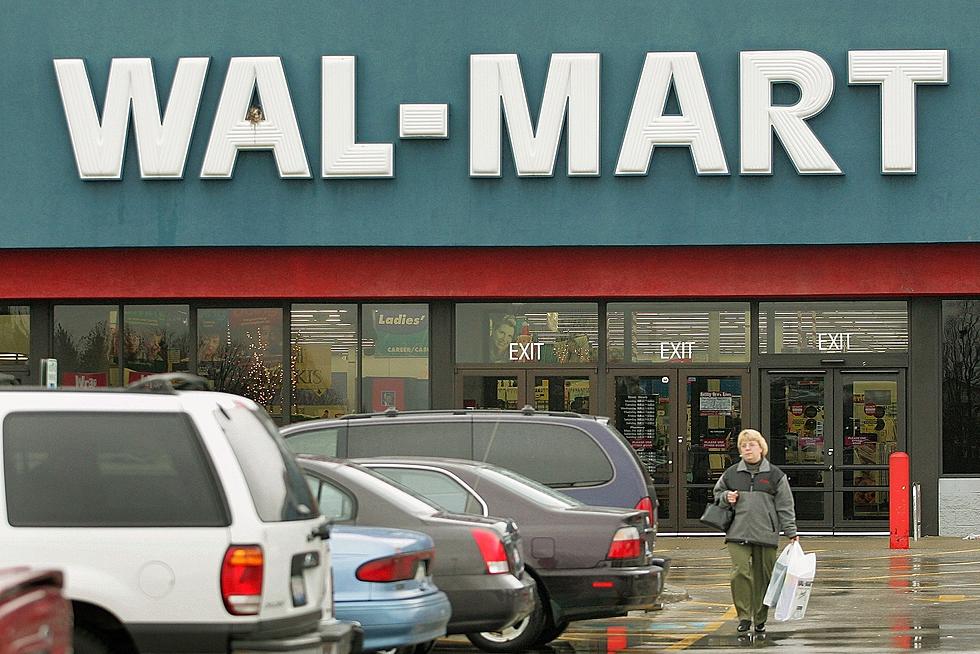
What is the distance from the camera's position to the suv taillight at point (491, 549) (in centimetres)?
1103

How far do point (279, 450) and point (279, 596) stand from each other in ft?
2.85

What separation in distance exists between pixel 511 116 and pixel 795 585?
35.4 ft

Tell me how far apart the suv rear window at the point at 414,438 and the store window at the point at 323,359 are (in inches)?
388

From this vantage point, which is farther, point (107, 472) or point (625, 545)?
point (625, 545)

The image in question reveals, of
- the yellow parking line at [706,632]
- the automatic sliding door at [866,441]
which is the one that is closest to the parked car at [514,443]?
the yellow parking line at [706,632]

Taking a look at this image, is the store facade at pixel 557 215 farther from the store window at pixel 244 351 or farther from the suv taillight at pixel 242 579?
the suv taillight at pixel 242 579

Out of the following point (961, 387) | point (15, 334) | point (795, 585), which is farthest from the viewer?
point (15, 334)

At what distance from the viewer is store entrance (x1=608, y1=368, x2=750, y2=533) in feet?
80.5

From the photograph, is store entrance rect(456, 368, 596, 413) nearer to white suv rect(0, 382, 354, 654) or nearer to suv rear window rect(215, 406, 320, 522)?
suv rear window rect(215, 406, 320, 522)

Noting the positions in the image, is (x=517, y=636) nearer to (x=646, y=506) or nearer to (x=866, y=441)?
(x=646, y=506)

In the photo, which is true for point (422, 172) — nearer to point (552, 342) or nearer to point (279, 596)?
point (552, 342)

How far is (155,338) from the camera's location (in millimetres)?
25219

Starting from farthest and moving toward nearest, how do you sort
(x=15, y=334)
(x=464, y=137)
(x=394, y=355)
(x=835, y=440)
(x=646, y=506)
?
(x=15, y=334)
(x=394, y=355)
(x=835, y=440)
(x=464, y=137)
(x=646, y=506)

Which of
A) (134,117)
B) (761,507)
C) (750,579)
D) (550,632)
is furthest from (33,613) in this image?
(134,117)
